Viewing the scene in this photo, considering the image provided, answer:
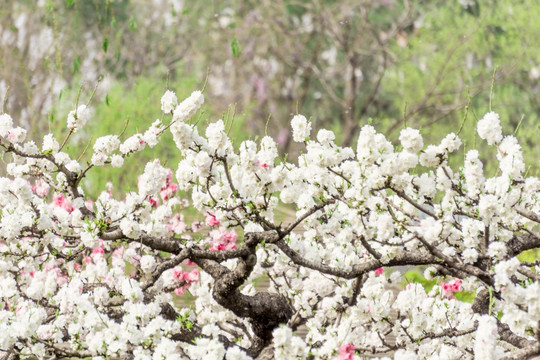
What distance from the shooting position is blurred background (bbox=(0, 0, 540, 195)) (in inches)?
338

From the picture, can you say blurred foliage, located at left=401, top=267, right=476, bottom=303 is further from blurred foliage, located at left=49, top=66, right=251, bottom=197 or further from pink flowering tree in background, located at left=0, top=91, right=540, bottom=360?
pink flowering tree in background, located at left=0, top=91, right=540, bottom=360

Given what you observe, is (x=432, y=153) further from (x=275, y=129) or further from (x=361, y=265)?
(x=275, y=129)

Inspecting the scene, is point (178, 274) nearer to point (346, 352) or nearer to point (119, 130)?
point (346, 352)

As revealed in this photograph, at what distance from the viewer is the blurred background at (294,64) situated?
338 inches

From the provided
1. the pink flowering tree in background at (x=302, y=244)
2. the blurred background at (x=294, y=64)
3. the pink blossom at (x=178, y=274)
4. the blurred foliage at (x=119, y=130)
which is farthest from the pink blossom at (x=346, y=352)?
the blurred background at (x=294, y=64)

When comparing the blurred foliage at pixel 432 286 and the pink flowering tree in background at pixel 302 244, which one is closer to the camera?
the pink flowering tree in background at pixel 302 244

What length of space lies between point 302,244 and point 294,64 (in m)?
12.7

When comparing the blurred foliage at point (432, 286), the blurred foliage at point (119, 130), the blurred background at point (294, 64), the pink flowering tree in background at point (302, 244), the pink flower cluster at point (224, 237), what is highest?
the blurred background at point (294, 64)

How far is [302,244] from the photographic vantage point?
3584mm

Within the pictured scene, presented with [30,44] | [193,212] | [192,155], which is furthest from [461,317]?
[30,44]

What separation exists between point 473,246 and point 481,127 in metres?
0.53

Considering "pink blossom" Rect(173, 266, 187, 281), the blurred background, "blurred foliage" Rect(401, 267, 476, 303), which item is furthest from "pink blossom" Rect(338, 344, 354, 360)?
the blurred background

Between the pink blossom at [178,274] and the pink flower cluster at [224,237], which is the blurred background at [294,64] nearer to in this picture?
the pink flower cluster at [224,237]

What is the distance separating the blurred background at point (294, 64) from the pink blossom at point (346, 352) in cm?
553
